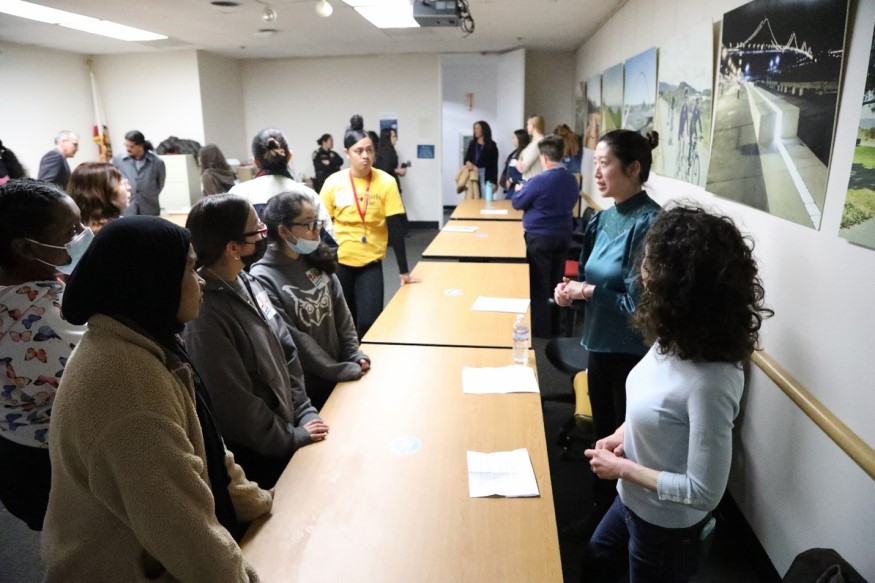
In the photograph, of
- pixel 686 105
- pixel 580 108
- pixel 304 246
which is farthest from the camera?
pixel 580 108

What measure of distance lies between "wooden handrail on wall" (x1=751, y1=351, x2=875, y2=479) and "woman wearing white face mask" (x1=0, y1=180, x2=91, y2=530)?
6.79ft

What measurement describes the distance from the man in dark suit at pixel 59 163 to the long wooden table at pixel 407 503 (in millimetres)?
4611

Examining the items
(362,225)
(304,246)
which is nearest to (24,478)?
(304,246)

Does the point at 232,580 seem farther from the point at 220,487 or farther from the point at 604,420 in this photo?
the point at 604,420

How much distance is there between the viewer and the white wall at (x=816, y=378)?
146cm

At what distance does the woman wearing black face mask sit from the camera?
1.56 meters

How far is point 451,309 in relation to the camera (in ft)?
9.39

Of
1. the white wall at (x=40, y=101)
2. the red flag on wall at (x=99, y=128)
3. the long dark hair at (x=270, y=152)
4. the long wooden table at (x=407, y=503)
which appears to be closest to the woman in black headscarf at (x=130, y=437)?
the long wooden table at (x=407, y=503)

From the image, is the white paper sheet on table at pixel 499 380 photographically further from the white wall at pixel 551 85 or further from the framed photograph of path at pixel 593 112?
the white wall at pixel 551 85

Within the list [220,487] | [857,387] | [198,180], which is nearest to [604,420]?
[857,387]

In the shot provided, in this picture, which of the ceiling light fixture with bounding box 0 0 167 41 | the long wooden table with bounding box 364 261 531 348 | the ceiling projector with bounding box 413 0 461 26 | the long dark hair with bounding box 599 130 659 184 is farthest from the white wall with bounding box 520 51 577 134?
the long dark hair with bounding box 599 130 659 184

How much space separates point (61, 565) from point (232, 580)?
0.30 metres

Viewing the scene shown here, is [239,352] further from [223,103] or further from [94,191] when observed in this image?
[223,103]

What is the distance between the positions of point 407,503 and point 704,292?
847mm
